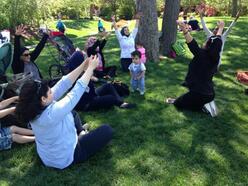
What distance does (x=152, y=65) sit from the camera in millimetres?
10492

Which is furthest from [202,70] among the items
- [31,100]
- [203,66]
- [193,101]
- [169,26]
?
[169,26]

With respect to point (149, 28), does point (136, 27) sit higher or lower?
higher

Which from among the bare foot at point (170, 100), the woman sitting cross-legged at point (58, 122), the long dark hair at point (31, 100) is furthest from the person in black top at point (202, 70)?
the long dark hair at point (31, 100)

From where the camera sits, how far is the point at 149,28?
10570 mm

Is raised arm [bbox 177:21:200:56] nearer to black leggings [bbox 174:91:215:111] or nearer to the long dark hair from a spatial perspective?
black leggings [bbox 174:91:215:111]

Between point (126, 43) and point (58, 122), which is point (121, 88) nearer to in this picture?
point (126, 43)

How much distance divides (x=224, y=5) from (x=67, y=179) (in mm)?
31165

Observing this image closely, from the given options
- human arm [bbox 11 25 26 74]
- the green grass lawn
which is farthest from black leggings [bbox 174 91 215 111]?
human arm [bbox 11 25 26 74]

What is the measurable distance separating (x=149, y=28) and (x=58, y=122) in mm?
6776

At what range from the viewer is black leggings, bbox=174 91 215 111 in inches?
Result: 253

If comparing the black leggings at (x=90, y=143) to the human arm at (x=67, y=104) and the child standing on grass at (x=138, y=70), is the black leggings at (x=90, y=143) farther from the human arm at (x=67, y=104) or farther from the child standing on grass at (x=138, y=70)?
the child standing on grass at (x=138, y=70)

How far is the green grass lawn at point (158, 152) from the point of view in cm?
476

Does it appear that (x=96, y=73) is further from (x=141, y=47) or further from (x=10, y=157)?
(x=10, y=157)

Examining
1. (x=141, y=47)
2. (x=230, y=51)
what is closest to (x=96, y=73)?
(x=141, y=47)
